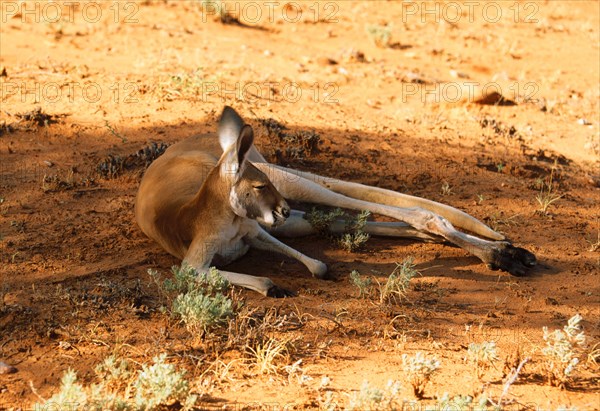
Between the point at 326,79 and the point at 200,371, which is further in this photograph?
the point at 326,79

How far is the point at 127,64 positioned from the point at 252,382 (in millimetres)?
6235

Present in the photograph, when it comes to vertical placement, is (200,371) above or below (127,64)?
below

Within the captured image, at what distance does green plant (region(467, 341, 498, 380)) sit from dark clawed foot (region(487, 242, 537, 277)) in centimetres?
149

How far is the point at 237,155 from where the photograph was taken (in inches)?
211

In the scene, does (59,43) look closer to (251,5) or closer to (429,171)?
(251,5)

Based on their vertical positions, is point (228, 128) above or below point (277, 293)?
above

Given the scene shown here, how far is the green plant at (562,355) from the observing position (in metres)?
4.34

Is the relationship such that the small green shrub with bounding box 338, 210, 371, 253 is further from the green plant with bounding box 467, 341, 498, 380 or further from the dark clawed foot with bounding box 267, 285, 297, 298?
the green plant with bounding box 467, 341, 498, 380

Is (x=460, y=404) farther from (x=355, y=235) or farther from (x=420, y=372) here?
(x=355, y=235)

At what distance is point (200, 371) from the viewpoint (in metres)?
4.37

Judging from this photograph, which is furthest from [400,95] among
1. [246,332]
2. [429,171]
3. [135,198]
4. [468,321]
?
[246,332]

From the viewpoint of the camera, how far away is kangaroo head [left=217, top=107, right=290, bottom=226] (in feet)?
17.7

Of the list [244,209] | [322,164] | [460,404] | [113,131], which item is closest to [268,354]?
[460,404]

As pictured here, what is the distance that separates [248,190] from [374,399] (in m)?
2.04
